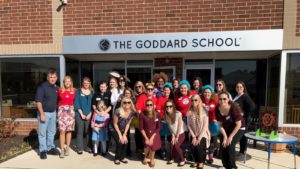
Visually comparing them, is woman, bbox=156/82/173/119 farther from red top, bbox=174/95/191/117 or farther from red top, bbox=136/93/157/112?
red top, bbox=174/95/191/117

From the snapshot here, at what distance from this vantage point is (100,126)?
5.17 meters

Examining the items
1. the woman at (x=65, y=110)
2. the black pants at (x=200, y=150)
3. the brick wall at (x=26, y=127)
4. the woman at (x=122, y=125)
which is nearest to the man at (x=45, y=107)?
the woman at (x=65, y=110)

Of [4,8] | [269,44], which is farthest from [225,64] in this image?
[4,8]

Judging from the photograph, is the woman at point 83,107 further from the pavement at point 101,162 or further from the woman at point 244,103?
the woman at point 244,103

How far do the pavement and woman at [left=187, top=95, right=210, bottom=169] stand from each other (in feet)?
0.92

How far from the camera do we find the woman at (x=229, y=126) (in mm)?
4250

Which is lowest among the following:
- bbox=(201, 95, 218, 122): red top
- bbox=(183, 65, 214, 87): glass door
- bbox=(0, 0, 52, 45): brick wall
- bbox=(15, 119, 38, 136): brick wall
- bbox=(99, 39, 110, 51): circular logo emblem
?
bbox=(15, 119, 38, 136): brick wall

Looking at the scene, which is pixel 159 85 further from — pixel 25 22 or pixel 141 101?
pixel 25 22

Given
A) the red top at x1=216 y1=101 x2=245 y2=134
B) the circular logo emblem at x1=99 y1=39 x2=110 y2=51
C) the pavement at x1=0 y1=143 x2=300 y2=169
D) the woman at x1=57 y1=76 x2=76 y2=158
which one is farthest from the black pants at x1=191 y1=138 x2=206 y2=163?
the circular logo emblem at x1=99 y1=39 x2=110 y2=51

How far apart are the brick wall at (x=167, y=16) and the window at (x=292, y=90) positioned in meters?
0.91

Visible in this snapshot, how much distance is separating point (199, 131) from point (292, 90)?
3135 millimetres

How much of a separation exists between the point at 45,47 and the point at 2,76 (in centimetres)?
175

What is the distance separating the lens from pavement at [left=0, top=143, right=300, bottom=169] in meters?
4.61

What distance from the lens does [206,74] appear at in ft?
25.2
